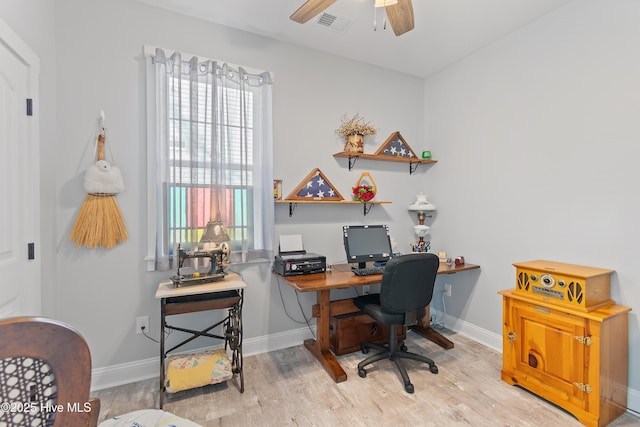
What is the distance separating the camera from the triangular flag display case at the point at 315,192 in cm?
278

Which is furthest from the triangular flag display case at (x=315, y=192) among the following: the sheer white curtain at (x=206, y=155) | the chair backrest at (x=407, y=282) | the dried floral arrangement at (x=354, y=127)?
the chair backrest at (x=407, y=282)

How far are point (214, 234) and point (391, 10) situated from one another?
6.08 feet

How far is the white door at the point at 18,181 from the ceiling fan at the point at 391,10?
1491mm

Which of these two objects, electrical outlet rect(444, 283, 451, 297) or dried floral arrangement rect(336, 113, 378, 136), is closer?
dried floral arrangement rect(336, 113, 378, 136)

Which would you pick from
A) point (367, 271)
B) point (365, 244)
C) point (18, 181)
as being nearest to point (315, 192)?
point (365, 244)

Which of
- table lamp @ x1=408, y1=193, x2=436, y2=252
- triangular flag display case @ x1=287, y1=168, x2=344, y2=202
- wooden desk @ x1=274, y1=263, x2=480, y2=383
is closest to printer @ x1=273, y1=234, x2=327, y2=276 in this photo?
wooden desk @ x1=274, y1=263, x2=480, y2=383

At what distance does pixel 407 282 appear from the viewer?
84.7 inches

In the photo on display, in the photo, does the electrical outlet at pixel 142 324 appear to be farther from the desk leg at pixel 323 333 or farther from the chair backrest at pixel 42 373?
the chair backrest at pixel 42 373

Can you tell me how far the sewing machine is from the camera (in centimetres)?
211

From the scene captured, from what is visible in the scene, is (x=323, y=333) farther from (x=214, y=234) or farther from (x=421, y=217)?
(x=421, y=217)

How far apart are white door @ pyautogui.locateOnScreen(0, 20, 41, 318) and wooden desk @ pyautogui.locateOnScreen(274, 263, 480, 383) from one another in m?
1.55

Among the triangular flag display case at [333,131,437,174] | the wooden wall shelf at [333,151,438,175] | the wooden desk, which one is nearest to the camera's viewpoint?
the wooden desk

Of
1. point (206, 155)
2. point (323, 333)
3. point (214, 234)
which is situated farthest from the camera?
point (323, 333)

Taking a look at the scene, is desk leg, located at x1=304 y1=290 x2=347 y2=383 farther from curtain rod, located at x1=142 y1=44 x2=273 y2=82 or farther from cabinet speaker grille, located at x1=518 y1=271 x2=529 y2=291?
curtain rod, located at x1=142 y1=44 x2=273 y2=82
